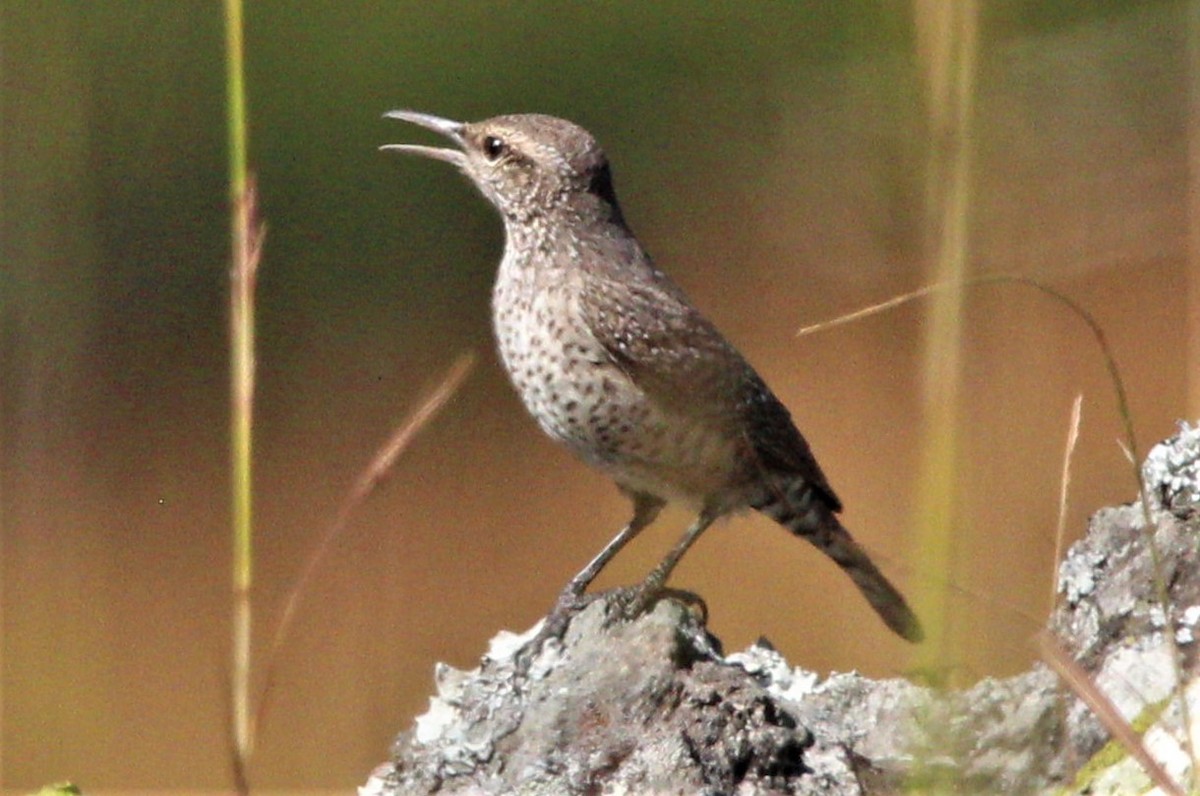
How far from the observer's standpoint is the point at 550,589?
177 inches

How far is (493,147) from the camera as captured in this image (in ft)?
10.1

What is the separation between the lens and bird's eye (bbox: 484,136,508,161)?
3062mm

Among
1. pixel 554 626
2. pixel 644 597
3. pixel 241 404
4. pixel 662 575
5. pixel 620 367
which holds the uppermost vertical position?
pixel 620 367

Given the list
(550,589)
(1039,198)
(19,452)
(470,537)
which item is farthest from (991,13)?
(470,537)

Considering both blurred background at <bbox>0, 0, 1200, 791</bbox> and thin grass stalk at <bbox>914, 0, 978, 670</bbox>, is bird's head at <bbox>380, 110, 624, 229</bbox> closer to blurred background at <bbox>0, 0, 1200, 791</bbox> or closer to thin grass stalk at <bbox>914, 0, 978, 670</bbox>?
blurred background at <bbox>0, 0, 1200, 791</bbox>

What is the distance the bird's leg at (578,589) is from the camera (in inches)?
84.7

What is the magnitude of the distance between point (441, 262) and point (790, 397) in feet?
3.61

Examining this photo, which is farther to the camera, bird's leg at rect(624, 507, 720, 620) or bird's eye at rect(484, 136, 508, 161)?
bird's eye at rect(484, 136, 508, 161)

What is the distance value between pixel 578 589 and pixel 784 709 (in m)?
1.05

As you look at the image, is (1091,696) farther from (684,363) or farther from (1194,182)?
(684,363)

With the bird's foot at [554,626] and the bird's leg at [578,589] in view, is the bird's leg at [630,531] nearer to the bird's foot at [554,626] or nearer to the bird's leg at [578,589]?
the bird's leg at [578,589]

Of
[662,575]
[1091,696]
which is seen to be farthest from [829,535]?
[1091,696]

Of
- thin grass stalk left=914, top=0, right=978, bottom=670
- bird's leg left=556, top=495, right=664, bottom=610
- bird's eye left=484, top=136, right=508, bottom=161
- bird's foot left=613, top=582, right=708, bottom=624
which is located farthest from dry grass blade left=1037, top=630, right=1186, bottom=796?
bird's eye left=484, top=136, right=508, bottom=161

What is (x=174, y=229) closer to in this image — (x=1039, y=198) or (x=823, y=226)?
(x=823, y=226)
